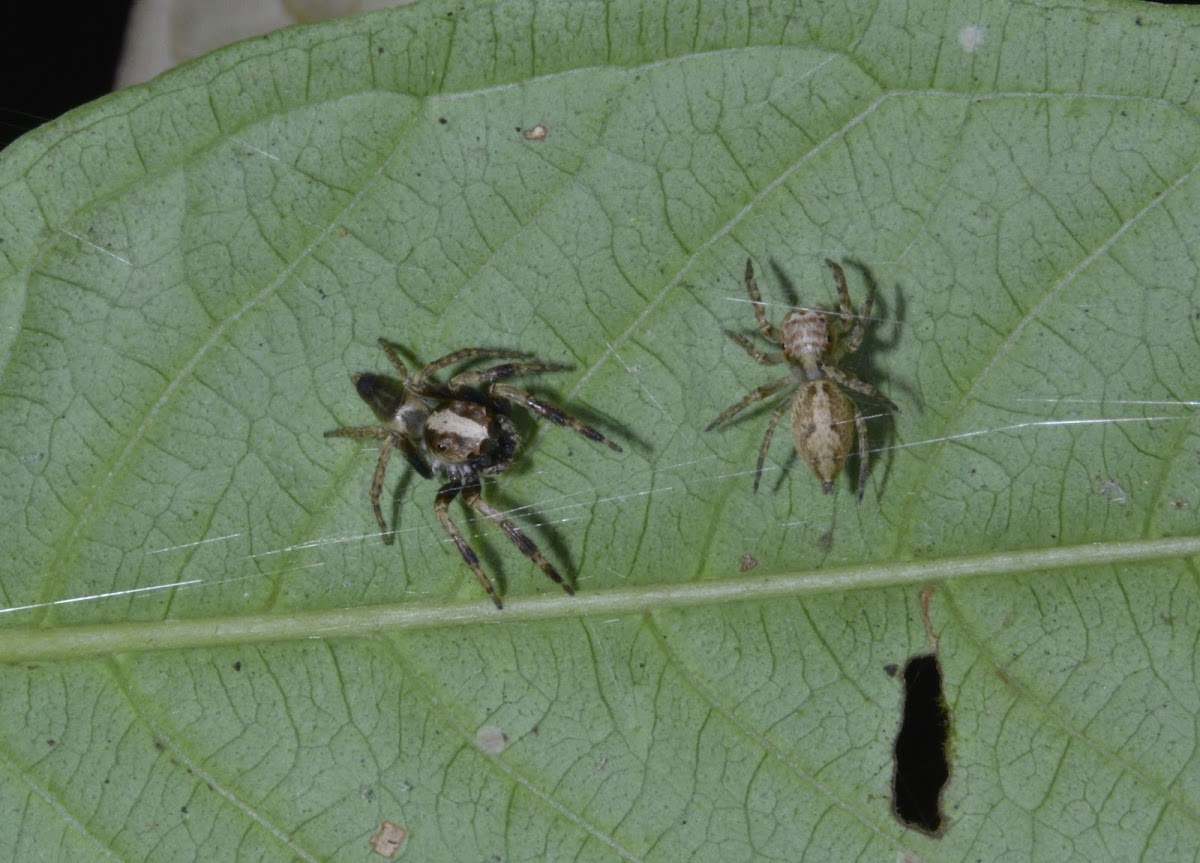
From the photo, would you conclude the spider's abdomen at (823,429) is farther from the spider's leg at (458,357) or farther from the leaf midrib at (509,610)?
the spider's leg at (458,357)

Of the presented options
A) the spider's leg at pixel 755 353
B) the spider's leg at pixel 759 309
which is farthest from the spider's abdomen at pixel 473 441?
the spider's leg at pixel 759 309

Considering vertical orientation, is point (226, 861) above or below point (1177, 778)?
below

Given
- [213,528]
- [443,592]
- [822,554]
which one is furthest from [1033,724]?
[213,528]

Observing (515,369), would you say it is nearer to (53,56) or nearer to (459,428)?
(459,428)

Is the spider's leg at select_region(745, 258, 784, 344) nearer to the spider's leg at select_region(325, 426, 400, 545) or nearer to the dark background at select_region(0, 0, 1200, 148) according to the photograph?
the spider's leg at select_region(325, 426, 400, 545)

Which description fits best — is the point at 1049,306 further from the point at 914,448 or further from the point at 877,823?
the point at 877,823

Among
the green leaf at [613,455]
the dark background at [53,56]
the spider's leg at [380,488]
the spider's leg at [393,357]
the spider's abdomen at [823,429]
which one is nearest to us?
the green leaf at [613,455]

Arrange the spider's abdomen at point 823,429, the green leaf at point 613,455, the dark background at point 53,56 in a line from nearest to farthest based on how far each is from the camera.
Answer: the green leaf at point 613,455, the spider's abdomen at point 823,429, the dark background at point 53,56
